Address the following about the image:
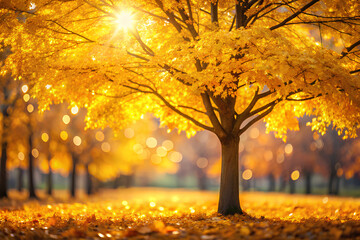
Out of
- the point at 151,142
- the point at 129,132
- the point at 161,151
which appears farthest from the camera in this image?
the point at 161,151

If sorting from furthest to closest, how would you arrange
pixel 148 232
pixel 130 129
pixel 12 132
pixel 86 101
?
pixel 130 129
pixel 12 132
pixel 86 101
pixel 148 232

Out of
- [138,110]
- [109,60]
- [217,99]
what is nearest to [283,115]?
[217,99]

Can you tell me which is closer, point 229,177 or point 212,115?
point 212,115

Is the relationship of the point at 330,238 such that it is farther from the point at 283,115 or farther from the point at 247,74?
the point at 283,115

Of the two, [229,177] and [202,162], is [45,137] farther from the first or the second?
[202,162]

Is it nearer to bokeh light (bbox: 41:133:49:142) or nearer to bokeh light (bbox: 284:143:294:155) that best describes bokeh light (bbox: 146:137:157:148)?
bokeh light (bbox: 284:143:294:155)

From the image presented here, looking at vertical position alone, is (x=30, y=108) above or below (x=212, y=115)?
above

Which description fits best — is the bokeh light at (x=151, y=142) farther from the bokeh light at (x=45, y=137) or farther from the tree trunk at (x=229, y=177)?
the tree trunk at (x=229, y=177)

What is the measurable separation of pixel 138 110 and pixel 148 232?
5.61 m

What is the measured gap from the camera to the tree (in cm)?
727

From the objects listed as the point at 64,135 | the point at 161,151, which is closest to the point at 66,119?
the point at 64,135

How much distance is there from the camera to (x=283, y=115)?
33.9ft

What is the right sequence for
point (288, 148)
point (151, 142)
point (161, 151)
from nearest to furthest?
point (288, 148) < point (151, 142) < point (161, 151)

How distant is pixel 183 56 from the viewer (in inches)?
302
